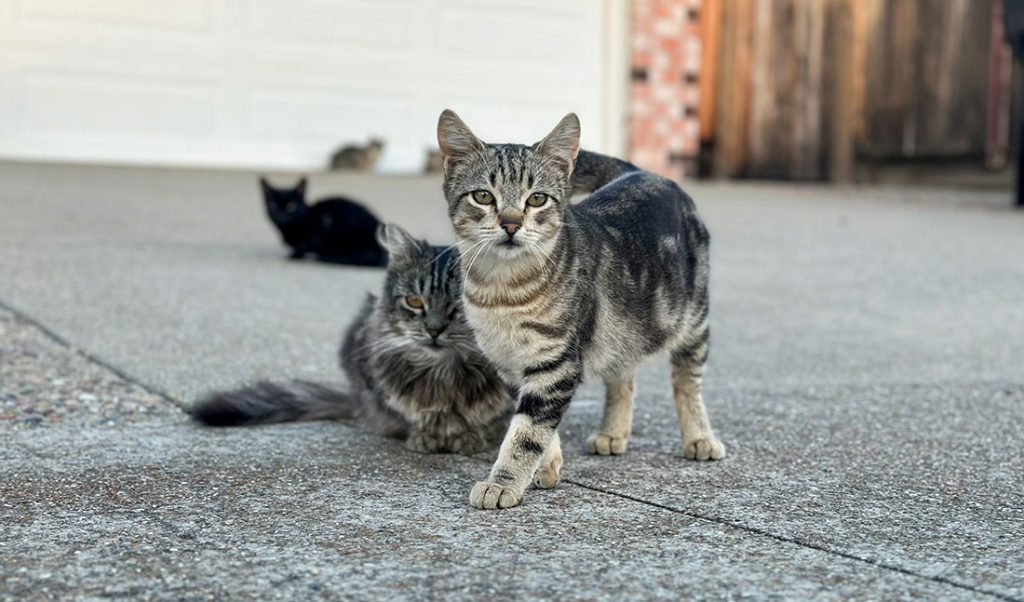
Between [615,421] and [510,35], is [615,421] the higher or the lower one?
the lower one

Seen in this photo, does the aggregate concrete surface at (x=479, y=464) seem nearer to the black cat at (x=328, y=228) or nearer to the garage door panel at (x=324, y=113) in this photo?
the black cat at (x=328, y=228)

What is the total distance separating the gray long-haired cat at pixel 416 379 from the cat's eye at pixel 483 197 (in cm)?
50

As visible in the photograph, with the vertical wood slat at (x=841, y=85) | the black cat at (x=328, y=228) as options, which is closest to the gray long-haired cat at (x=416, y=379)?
the black cat at (x=328, y=228)

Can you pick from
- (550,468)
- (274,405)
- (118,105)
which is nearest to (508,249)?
(550,468)

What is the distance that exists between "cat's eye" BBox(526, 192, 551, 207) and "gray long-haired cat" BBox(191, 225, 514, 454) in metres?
0.53

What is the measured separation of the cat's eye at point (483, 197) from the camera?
127 inches

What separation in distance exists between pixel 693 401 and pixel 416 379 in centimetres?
84

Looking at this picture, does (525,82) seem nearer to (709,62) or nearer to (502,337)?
(709,62)

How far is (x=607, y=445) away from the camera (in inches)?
147

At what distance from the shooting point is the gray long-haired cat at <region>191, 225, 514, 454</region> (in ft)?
12.3

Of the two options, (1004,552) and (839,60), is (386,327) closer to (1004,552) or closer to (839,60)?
(1004,552)

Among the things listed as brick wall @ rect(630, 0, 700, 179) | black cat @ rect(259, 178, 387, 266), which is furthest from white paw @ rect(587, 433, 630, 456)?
brick wall @ rect(630, 0, 700, 179)

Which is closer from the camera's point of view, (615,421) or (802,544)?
(802,544)

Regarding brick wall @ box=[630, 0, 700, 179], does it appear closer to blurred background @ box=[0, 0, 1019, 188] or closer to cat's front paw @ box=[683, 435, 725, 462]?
blurred background @ box=[0, 0, 1019, 188]
